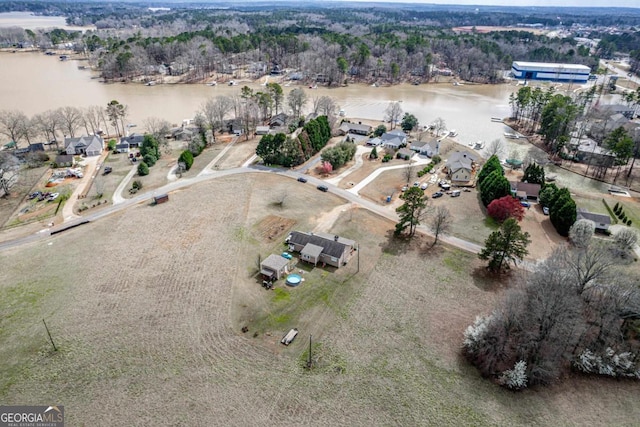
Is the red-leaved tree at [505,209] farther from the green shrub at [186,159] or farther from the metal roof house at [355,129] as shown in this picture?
the green shrub at [186,159]

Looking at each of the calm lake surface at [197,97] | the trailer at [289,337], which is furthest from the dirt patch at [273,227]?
the calm lake surface at [197,97]

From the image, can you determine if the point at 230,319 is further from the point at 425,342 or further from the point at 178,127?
the point at 178,127

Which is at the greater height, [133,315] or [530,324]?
[530,324]

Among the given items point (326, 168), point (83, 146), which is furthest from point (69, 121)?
point (326, 168)

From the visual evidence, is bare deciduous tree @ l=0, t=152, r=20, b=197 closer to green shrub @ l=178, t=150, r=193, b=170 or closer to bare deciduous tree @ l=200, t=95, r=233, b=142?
green shrub @ l=178, t=150, r=193, b=170

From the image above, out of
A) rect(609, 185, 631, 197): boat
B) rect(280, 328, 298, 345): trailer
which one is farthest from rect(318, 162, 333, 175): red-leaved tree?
rect(609, 185, 631, 197): boat

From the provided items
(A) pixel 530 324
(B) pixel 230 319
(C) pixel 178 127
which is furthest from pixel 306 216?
(C) pixel 178 127
